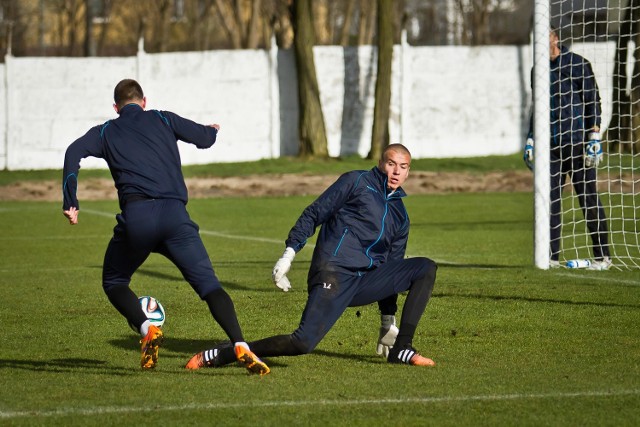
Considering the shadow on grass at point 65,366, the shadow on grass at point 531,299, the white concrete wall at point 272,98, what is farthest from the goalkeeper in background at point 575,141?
the white concrete wall at point 272,98

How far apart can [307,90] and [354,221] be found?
2141 centimetres

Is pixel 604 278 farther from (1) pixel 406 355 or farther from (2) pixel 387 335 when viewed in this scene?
(1) pixel 406 355

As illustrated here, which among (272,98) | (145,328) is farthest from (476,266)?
(272,98)

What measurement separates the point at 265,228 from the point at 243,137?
453 inches

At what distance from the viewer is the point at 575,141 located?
12891 mm

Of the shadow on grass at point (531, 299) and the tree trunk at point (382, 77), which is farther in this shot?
the tree trunk at point (382, 77)

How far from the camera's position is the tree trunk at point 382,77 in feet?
94.6

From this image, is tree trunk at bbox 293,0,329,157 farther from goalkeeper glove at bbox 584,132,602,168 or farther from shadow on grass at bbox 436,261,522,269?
goalkeeper glove at bbox 584,132,602,168

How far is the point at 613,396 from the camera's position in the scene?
6.75 meters

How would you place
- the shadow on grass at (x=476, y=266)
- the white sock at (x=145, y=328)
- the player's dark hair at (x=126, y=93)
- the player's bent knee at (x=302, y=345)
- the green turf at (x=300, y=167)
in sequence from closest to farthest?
the player's bent knee at (x=302, y=345) → the white sock at (x=145, y=328) → the player's dark hair at (x=126, y=93) → the shadow on grass at (x=476, y=266) → the green turf at (x=300, y=167)

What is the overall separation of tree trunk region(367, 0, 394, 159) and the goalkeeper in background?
15723mm

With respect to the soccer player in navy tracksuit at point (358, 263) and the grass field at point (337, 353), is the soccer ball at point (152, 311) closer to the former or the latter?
the grass field at point (337, 353)

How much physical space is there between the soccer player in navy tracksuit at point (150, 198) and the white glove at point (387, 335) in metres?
1.05

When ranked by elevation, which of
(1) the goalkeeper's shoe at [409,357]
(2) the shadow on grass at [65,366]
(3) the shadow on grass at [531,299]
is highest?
(1) the goalkeeper's shoe at [409,357]
